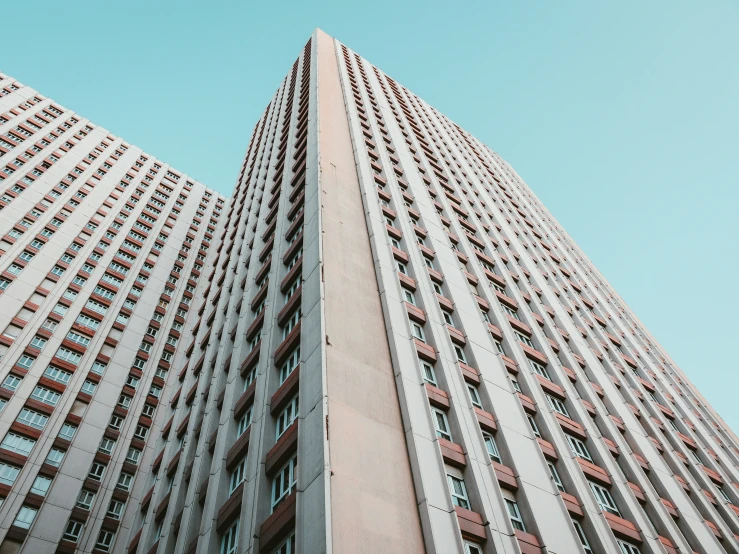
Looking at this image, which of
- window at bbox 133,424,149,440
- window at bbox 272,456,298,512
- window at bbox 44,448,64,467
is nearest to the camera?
window at bbox 272,456,298,512

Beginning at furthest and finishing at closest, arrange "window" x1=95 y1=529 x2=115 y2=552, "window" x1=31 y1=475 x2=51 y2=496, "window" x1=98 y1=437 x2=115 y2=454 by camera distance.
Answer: "window" x1=98 y1=437 x2=115 y2=454 < "window" x1=95 y1=529 x2=115 y2=552 < "window" x1=31 y1=475 x2=51 y2=496

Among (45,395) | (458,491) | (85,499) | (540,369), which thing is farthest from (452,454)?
(45,395)

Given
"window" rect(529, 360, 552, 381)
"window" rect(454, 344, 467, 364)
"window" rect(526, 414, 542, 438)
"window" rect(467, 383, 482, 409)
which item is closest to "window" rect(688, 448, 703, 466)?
"window" rect(529, 360, 552, 381)

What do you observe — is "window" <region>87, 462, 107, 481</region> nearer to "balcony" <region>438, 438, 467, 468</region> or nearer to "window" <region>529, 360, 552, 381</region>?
"balcony" <region>438, 438, 467, 468</region>

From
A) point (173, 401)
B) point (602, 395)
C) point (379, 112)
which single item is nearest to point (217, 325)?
point (173, 401)

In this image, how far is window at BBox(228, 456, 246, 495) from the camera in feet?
56.3

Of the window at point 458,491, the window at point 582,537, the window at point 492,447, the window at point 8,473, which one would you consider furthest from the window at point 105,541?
the window at point 582,537

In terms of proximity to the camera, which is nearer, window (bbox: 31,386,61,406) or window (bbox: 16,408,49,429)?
window (bbox: 16,408,49,429)

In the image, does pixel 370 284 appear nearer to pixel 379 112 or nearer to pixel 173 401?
pixel 173 401

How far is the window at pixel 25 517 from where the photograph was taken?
25.2 m

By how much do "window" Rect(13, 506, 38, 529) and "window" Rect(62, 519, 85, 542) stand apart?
1.66 m

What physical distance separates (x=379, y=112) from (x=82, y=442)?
97.6 ft

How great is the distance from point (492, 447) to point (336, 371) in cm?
564

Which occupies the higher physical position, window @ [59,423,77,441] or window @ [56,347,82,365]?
window @ [56,347,82,365]
